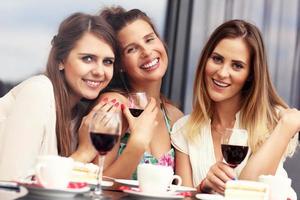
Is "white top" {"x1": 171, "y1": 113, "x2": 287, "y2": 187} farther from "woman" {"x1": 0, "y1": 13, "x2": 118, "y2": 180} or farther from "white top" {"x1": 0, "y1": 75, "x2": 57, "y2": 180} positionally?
"white top" {"x1": 0, "y1": 75, "x2": 57, "y2": 180}

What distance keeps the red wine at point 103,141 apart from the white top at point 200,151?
98 centimetres

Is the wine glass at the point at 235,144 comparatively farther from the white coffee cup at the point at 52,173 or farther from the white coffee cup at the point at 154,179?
the white coffee cup at the point at 52,173

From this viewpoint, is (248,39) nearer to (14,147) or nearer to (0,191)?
(14,147)

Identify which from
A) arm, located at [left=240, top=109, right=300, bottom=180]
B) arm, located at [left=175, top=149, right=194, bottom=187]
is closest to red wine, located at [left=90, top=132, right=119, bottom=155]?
arm, located at [left=240, top=109, right=300, bottom=180]

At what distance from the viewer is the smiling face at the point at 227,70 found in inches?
96.9

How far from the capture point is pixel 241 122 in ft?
8.21

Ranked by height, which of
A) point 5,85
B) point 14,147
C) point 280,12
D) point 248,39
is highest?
point 280,12

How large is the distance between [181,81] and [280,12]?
719 mm

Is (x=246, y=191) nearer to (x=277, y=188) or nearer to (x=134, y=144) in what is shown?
(x=277, y=188)

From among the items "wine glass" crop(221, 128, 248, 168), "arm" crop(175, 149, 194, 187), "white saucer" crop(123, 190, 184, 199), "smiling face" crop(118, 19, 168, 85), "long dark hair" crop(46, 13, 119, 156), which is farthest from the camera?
"smiling face" crop(118, 19, 168, 85)

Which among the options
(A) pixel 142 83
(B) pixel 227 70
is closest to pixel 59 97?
(A) pixel 142 83

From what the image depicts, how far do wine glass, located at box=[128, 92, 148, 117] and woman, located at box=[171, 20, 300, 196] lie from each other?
26 cm

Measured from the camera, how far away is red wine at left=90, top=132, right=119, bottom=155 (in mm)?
1521

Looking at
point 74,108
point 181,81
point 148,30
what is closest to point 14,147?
point 74,108
